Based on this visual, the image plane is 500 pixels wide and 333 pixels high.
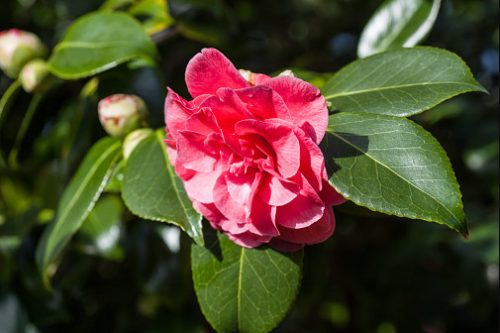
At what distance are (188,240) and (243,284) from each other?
0.75 ft

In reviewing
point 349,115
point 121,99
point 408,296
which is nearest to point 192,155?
point 349,115

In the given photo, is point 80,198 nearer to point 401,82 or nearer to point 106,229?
point 106,229

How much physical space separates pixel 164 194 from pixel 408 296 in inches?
44.4

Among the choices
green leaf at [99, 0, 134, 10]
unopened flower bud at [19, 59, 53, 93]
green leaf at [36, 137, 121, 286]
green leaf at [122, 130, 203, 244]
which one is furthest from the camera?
green leaf at [99, 0, 134, 10]

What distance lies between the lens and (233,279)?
2.49 feet

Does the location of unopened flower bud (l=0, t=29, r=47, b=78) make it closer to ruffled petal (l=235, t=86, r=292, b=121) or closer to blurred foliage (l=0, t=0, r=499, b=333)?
blurred foliage (l=0, t=0, r=499, b=333)

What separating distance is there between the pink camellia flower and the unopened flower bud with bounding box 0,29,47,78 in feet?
1.77

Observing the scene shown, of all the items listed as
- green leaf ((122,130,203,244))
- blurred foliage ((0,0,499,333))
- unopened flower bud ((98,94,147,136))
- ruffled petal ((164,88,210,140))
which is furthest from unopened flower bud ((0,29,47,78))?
ruffled petal ((164,88,210,140))

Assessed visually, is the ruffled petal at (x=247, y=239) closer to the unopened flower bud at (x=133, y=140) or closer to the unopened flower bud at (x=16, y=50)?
the unopened flower bud at (x=133, y=140)

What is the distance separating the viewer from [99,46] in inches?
39.6

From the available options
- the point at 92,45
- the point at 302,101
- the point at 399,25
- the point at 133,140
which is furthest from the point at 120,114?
the point at 399,25

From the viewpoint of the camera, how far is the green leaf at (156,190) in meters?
0.72

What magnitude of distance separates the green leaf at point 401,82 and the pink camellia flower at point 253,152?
14cm

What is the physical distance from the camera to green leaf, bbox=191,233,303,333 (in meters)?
0.75
